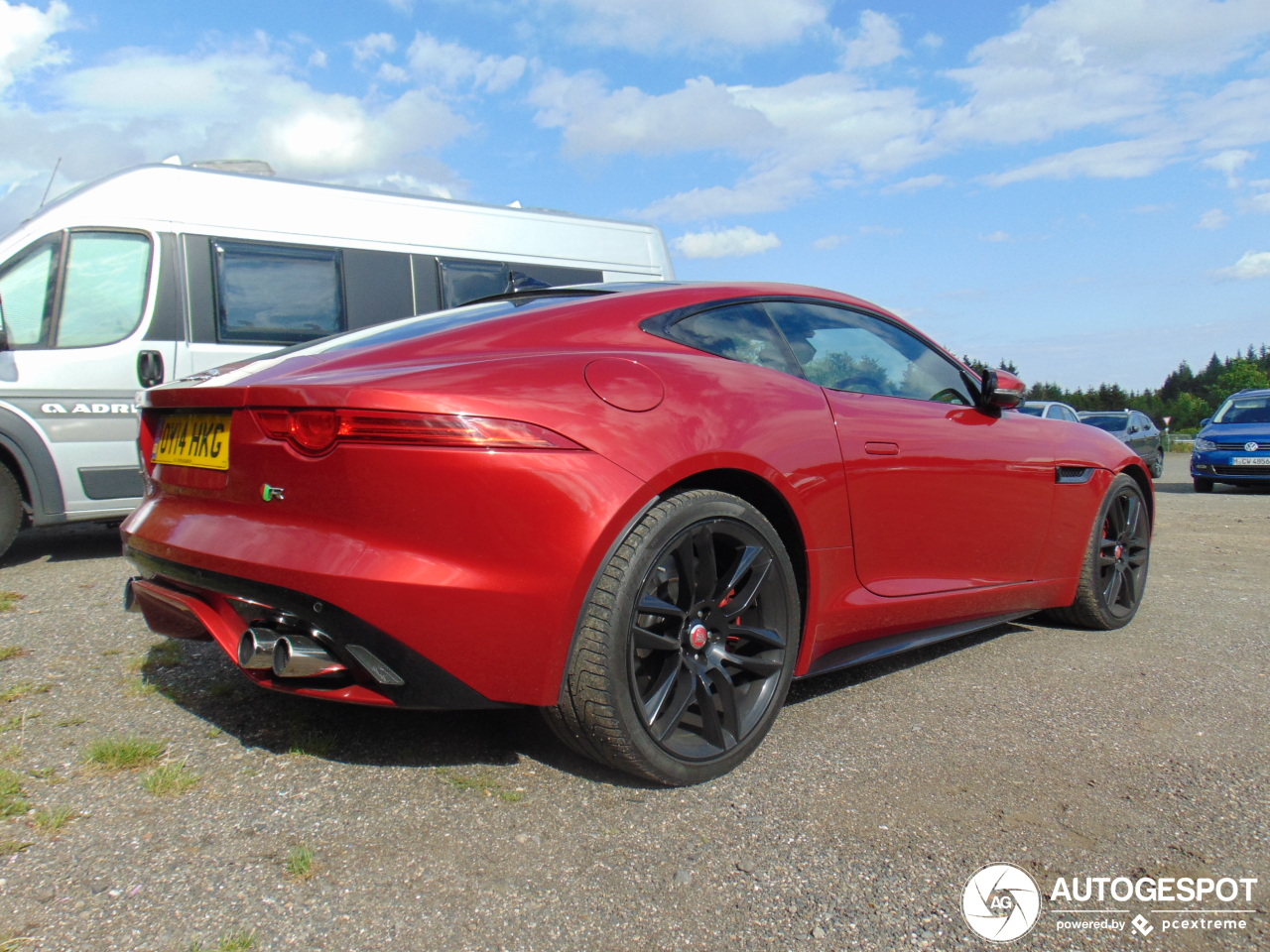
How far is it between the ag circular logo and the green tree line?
11836 centimetres

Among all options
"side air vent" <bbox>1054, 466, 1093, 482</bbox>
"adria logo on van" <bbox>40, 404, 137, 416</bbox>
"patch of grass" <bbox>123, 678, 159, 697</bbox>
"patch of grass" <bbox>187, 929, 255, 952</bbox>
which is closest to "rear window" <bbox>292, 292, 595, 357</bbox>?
"patch of grass" <bbox>123, 678, 159, 697</bbox>

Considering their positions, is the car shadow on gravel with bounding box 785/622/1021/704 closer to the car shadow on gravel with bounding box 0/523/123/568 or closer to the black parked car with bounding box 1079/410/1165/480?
the car shadow on gravel with bounding box 0/523/123/568

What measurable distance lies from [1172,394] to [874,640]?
17153cm

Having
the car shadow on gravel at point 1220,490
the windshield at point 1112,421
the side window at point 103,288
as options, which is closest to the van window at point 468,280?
the side window at point 103,288

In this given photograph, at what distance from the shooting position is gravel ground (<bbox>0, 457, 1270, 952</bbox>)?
6.16 feet

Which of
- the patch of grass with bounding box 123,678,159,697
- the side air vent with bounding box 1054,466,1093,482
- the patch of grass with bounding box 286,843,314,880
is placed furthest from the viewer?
the side air vent with bounding box 1054,466,1093,482

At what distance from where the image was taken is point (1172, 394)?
153 metres

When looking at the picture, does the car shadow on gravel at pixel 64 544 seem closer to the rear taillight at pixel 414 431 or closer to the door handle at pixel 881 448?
the rear taillight at pixel 414 431

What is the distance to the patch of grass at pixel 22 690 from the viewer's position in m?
3.07

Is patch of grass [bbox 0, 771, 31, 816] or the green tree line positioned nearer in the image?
patch of grass [bbox 0, 771, 31, 816]

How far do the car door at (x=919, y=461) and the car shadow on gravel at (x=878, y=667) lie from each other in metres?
0.43

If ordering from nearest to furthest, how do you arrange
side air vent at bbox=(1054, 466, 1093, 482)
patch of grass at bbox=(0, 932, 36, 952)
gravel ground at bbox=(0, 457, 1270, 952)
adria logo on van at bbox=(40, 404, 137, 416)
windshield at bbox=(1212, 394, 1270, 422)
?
patch of grass at bbox=(0, 932, 36, 952) → gravel ground at bbox=(0, 457, 1270, 952) → side air vent at bbox=(1054, 466, 1093, 482) → adria logo on van at bbox=(40, 404, 137, 416) → windshield at bbox=(1212, 394, 1270, 422)

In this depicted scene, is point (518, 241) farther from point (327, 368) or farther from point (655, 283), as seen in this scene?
point (327, 368)

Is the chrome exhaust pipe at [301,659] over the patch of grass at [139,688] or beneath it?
over
